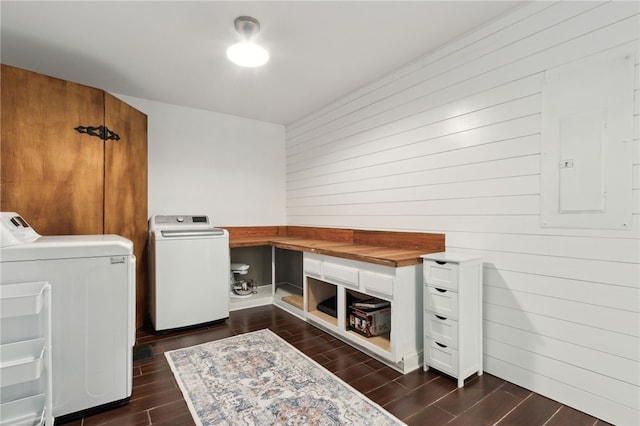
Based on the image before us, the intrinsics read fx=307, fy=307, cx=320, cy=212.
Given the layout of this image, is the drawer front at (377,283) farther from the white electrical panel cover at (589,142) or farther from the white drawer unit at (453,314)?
the white electrical panel cover at (589,142)

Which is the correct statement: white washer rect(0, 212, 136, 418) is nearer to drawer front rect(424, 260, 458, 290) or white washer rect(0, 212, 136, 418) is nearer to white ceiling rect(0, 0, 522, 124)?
white ceiling rect(0, 0, 522, 124)

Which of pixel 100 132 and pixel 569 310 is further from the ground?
pixel 100 132

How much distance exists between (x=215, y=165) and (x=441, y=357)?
3474 millimetres

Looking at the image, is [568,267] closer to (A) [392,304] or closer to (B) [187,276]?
(A) [392,304]

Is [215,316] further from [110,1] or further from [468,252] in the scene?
[110,1]

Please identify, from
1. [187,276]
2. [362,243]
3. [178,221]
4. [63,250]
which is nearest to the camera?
[63,250]

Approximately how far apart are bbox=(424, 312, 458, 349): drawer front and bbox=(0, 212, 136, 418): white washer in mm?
2024

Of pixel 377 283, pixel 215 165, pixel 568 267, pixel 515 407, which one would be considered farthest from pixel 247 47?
pixel 515 407

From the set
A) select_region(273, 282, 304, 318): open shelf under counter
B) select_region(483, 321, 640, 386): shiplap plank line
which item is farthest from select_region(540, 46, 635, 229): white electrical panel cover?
select_region(273, 282, 304, 318): open shelf under counter

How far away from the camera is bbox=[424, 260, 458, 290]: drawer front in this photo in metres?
2.08

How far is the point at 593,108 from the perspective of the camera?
1770mm

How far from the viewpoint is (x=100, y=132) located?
2771mm

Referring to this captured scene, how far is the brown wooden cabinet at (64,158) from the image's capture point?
2.34 m

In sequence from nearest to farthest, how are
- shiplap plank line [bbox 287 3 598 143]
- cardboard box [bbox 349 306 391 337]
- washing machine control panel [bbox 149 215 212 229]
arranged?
shiplap plank line [bbox 287 3 598 143] → cardboard box [bbox 349 306 391 337] → washing machine control panel [bbox 149 215 212 229]
